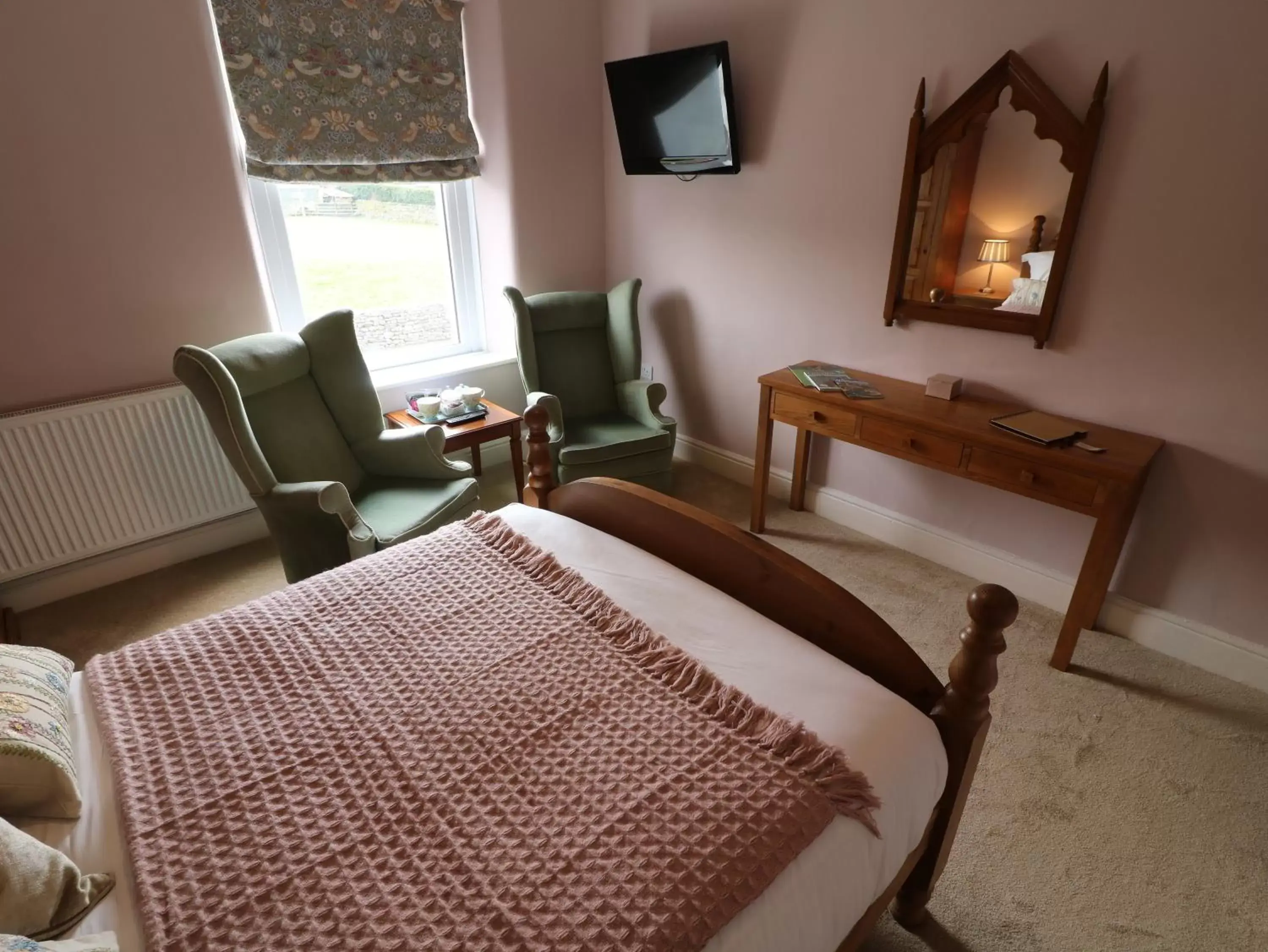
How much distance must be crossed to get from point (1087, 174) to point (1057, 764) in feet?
5.88

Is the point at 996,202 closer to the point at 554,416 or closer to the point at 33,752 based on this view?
the point at 554,416

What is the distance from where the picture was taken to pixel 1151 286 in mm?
2104

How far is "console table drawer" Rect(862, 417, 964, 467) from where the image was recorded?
234 centimetres

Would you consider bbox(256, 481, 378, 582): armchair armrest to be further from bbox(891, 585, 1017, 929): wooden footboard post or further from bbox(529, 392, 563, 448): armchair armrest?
bbox(891, 585, 1017, 929): wooden footboard post

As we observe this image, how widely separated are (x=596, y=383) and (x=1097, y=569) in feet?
7.55

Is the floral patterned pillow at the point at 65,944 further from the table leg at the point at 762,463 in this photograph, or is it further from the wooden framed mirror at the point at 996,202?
the wooden framed mirror at the point at 996,202

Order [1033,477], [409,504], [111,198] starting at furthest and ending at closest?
[409,504] → [111,198] → [1033,477]

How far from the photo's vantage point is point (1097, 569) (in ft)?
7.09

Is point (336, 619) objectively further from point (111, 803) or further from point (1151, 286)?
point (1151, 286)

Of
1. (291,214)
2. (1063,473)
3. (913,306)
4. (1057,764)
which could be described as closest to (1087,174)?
(913,306)

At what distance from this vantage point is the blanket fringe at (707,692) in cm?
107

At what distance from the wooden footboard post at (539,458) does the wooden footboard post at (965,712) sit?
1204mm

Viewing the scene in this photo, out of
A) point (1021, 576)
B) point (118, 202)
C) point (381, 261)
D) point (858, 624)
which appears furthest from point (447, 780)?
point (381, 261)

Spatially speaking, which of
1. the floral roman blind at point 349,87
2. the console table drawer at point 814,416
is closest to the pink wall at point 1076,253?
the console table drawer at point 814,416
